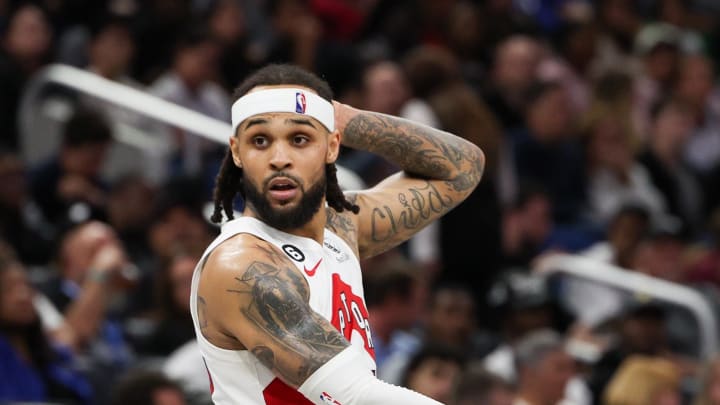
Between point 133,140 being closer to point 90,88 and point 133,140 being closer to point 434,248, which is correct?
point 90,88

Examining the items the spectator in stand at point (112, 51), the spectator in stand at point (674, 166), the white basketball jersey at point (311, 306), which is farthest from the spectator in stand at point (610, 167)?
the white basketball jersey at point (311, 306)

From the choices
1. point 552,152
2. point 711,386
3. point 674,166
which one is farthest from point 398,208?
point 674,166

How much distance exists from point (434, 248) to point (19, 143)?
2657mm

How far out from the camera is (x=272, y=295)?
4297 millimetres

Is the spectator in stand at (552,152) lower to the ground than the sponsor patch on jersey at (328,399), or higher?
lower

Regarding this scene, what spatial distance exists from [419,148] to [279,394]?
1359mm

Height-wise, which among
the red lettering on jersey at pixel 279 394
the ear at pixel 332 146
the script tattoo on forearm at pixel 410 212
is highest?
the ear at pixel 332 146

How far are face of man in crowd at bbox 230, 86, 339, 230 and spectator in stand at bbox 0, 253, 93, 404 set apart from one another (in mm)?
2839

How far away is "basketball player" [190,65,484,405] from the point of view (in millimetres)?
4254

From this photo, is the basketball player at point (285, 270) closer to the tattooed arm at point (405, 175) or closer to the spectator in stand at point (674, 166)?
the tattooed arm at point (405, 175)

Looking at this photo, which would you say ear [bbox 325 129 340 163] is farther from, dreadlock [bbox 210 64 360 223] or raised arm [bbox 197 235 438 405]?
raised arm [bbox 197 235 438 405]

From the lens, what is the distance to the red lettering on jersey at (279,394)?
4453 millimetres

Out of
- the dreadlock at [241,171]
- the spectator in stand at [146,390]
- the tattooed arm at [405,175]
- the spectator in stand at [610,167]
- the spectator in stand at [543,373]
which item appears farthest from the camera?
the spectator in stand at [610,167]

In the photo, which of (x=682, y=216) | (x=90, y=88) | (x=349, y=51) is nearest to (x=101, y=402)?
(x=90, y=88)
